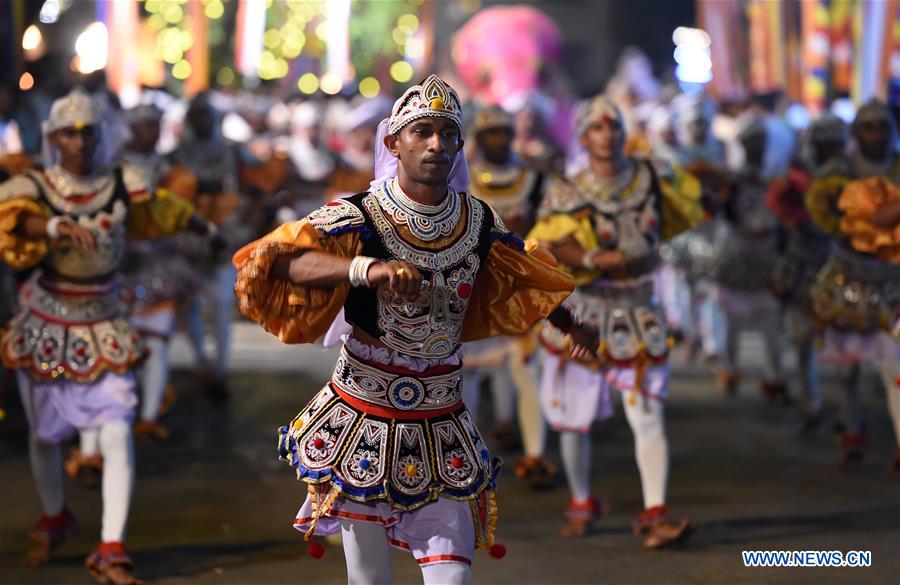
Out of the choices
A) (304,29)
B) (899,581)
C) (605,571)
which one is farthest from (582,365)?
(304,29)

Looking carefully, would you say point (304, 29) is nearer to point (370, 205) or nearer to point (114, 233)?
point (114, 233)

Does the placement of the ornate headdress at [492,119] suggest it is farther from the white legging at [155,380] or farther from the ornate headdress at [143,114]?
the white legging at [155,380]

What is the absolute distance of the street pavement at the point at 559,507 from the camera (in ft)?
21.9

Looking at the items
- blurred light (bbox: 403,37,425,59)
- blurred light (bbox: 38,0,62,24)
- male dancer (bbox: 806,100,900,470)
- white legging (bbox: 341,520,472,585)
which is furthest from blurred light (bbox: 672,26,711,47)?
white legging (bbox: 341,520,472,585)

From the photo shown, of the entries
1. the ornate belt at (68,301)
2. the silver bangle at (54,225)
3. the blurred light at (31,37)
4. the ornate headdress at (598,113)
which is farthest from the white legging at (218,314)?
the silver bangle at (54,225)

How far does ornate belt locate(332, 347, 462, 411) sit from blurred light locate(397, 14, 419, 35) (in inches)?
1052

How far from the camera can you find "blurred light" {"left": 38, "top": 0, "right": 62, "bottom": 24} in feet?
39.3

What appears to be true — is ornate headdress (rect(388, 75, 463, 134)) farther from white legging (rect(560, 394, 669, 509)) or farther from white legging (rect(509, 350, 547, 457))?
white legging (rect(509, 350, 547, 457))

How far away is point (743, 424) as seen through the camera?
34.3ft

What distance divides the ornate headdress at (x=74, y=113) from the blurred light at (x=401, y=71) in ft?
76.2

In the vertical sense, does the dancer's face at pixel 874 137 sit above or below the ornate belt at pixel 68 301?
above

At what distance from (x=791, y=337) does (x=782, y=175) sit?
135 centimetres

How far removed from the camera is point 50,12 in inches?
514

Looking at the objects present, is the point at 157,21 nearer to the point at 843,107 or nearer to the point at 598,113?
the point at 843,107
